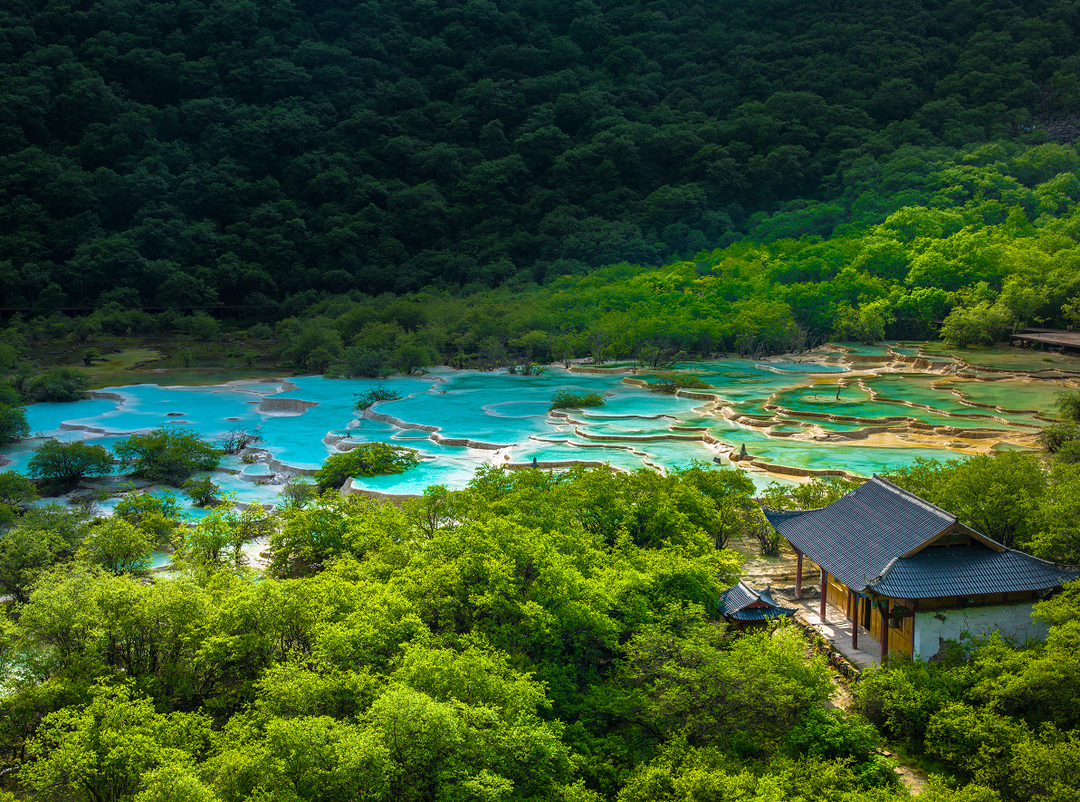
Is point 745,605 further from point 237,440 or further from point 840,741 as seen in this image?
point 237,440

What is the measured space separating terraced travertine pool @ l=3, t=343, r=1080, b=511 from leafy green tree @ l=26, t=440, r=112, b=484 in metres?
2.64

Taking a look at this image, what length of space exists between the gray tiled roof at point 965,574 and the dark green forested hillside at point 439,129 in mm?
56855

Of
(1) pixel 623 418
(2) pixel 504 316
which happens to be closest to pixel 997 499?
(1) pixel 623 418

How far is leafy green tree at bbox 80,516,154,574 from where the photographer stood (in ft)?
49.4

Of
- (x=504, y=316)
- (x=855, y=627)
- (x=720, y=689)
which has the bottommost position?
(x=855, y=627)

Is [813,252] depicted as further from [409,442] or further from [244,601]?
[244,601]

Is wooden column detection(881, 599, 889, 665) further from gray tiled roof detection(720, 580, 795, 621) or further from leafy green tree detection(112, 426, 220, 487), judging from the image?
leafy green tree detection(112, 426, 220, 487)

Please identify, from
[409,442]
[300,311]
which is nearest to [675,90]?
[300,311]

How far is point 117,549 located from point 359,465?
10151 millimetres

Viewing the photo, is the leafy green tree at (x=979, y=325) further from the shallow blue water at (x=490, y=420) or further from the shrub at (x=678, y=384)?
the shrub at (x=678, y=384)

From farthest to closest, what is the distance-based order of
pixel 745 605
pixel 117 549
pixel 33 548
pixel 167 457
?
pixel 167 457
pixel 33 548
pixel 117 549
pixel 745 605

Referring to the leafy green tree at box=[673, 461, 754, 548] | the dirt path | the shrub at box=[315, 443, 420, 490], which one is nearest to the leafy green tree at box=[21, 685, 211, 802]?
the dirt path

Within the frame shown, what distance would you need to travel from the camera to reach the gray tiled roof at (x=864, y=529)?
483 inches

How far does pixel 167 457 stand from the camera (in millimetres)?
25000
